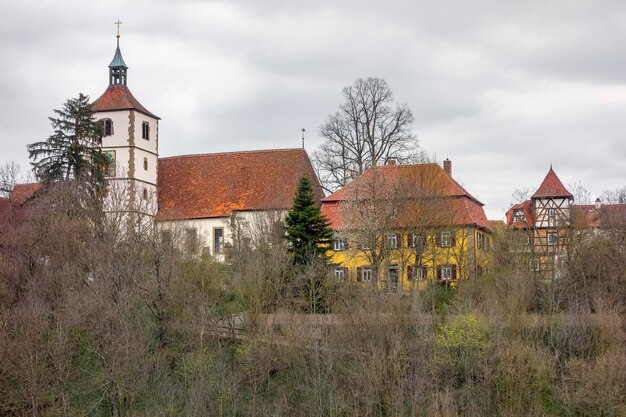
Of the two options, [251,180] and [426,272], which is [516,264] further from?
[251,180]

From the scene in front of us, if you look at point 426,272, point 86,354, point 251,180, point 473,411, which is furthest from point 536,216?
point 86,354

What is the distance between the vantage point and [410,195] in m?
43.5

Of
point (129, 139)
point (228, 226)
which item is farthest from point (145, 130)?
point (228, 226)

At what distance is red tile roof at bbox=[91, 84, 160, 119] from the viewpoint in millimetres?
56388

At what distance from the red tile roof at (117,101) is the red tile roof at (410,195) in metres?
13.5

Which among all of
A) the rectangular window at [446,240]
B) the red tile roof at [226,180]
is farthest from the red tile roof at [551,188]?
the red tile roof at [226,180]

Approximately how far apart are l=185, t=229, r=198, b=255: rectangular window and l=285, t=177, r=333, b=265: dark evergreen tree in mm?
4698

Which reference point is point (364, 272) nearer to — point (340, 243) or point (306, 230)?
point (340, 243)

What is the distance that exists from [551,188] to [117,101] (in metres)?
25.4

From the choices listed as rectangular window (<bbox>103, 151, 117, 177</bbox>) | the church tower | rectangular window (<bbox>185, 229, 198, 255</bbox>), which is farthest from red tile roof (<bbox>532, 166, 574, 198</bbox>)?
rectangular window (<bbox>103, 151, 117, 177</bbox>)

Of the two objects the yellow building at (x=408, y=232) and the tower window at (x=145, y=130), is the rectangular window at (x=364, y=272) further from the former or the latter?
the tower window at (x=145, y=130)

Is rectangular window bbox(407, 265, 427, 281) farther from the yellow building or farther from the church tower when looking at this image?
the church tower

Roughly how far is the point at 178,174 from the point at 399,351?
30402 mm

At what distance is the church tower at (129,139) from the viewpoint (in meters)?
55.4
